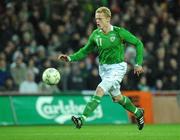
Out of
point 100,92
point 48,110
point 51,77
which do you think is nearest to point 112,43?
point 100,92

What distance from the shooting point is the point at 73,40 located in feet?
78.4

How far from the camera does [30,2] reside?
81.9 feet

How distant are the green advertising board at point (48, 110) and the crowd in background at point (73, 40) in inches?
24.3

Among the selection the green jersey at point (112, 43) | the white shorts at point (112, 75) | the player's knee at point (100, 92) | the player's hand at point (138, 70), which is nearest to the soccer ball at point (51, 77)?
the green jersey at point (112, 43)

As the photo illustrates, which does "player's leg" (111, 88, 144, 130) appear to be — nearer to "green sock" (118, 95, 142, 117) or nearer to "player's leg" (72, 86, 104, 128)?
"green sock" (118, 95, 142, 117)

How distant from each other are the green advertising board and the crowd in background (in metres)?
0.62

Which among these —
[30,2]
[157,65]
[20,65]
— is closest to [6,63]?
[20,65]

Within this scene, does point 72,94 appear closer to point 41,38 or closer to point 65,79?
point 65,79

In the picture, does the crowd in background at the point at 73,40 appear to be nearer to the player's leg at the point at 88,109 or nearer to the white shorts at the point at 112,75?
the white shorts at the point at 112,75

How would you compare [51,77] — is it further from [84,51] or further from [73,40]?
[73,40]

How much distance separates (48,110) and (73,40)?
12.6ft

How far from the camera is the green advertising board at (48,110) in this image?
804 inches

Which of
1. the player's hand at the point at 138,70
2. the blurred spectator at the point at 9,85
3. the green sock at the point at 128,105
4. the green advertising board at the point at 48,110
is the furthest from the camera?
the blurred spectator at the point at 9,85

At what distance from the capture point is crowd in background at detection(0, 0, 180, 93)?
21859mm
